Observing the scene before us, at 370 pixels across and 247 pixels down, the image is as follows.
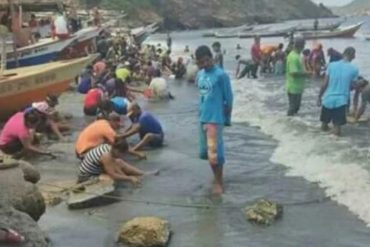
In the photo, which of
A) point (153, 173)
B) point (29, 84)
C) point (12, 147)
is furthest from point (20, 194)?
point (29, 84)

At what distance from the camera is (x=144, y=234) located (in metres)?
7.81

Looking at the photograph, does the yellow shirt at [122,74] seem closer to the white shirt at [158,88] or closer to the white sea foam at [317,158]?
the white shirt at [158,88]

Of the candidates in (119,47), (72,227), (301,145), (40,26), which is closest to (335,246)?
(72,227)

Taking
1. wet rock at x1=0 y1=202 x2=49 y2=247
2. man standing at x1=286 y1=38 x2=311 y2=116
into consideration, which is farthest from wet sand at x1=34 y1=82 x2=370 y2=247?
man standing at x1=286 y1=38 x2=311 y2=116

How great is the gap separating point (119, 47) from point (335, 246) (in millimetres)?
27709

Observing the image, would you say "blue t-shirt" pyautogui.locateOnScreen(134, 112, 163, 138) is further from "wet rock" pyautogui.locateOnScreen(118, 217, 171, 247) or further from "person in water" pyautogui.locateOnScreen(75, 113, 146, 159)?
"wet rock" pyautogui.locateOnScreen(118, 217, 171, 247)

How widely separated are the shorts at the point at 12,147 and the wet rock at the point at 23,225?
5344mm

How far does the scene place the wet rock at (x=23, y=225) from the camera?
6891 mm

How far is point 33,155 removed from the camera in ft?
41.2

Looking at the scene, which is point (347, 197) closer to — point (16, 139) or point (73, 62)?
point (16, 139)

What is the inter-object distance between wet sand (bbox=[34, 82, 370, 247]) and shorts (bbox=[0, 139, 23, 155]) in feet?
1.79

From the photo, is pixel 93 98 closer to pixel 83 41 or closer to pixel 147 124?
pixel 147 124

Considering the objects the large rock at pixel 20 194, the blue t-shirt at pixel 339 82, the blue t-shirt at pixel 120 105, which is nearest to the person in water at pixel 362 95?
the blue t-shirt at pixel 339 82

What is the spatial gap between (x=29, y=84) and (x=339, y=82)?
735 centimetres
